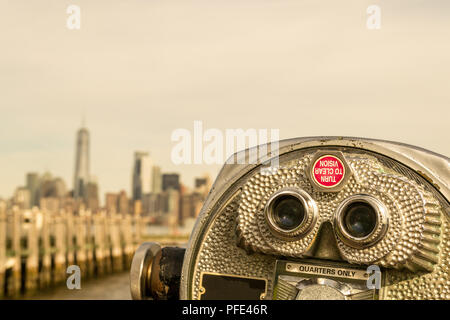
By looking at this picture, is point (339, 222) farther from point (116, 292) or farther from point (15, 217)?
point (116, 292)

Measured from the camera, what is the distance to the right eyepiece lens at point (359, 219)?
2.23 metres

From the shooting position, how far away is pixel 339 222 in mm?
2225

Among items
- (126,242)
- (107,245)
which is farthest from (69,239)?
(126,242)

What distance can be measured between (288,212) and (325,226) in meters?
0.15

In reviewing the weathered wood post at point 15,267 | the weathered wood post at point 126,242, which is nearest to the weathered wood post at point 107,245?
the weathered wood post at point 126,242

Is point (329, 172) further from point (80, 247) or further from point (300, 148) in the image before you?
point (80, 247)

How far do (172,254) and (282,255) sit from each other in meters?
0.55

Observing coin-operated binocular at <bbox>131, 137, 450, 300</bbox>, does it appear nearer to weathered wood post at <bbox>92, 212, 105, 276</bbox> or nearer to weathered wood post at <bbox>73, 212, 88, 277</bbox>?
weathered wood post at <bbox>73, 212, 88, 277</bbox>

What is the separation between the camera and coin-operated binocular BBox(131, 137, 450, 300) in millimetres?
2166

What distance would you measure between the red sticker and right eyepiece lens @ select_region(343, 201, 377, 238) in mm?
110

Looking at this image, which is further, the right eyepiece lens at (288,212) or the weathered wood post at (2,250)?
the weathered wood post at (2,250)

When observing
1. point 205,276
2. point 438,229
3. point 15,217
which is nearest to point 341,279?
point 438,229
